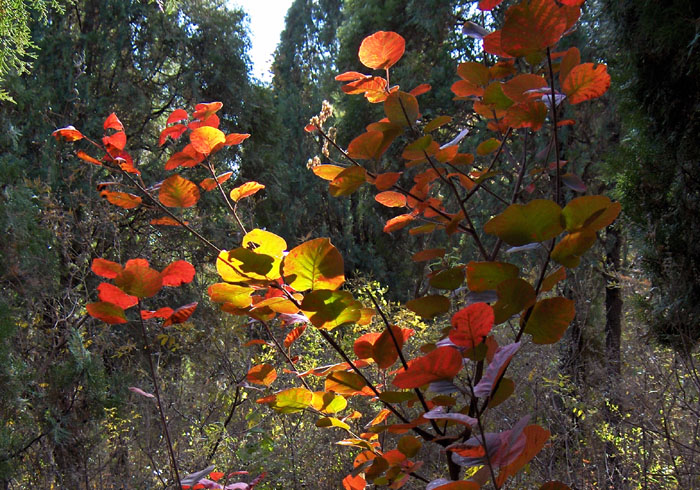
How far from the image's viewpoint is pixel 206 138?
0.80 m

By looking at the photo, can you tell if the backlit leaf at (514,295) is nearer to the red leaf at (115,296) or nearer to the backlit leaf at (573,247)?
the backlit leaf at (573,247)

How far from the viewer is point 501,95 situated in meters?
0.73

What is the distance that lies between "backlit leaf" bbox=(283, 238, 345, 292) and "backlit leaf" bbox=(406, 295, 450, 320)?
126 mm

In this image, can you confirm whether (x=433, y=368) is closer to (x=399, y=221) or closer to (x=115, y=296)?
(x=399, y=221)

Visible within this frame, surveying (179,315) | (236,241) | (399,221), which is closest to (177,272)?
(179,315)

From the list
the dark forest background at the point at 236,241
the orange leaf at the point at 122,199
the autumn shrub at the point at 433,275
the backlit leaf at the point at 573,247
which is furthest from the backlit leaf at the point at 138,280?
the dark forest background at the point at 236,241

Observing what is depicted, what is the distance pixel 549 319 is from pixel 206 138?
1.67 feet

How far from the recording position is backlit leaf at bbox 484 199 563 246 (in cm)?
56

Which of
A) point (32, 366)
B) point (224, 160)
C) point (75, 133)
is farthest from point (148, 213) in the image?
point (75, 133)

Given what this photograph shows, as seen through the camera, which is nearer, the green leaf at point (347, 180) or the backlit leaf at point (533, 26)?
the backlit leaf at point (533, 26)

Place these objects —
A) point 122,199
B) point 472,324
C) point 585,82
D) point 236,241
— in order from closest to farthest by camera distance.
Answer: point 472,324
point 585,82
point 122,199
point 236,241

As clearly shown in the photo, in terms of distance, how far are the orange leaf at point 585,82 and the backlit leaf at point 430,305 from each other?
0.95ft

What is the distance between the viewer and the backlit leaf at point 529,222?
56 cm

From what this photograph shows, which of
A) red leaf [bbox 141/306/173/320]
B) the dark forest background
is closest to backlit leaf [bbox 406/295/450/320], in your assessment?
red leaf [bbox 141/306/173/320]
